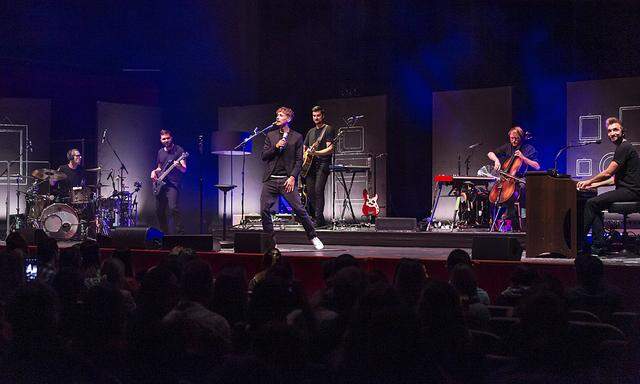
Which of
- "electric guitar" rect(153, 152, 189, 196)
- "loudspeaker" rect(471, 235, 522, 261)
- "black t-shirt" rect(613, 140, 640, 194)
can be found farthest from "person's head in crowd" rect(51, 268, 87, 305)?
"electric guitar" rect(153, 152, 189, 196)

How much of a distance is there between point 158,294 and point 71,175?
35.8 ft

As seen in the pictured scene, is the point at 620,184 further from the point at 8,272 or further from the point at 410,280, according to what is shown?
the point at 8,272

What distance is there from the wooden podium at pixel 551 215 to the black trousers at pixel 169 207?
7.29 metres

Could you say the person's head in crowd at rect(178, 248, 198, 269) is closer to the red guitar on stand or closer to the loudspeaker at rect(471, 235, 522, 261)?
the loudspeaker at rect(471, 235, 522, 261)

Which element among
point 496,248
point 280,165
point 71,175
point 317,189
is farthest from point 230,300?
point 71,175

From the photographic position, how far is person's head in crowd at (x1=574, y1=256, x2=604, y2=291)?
491cm

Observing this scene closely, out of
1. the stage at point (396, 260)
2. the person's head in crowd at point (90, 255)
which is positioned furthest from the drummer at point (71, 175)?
the person's head in crowd at point (90, 255)

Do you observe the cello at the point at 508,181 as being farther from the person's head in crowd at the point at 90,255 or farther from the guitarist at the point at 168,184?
the person's head in crowd at the point at 90,255

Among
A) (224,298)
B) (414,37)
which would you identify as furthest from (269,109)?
(224,298)

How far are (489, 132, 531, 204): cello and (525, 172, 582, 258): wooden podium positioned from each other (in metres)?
3.61

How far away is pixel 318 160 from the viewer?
1254 cm

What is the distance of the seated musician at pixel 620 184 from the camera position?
816cm

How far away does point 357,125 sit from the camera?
572 inches

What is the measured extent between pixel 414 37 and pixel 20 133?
26.7 ft
